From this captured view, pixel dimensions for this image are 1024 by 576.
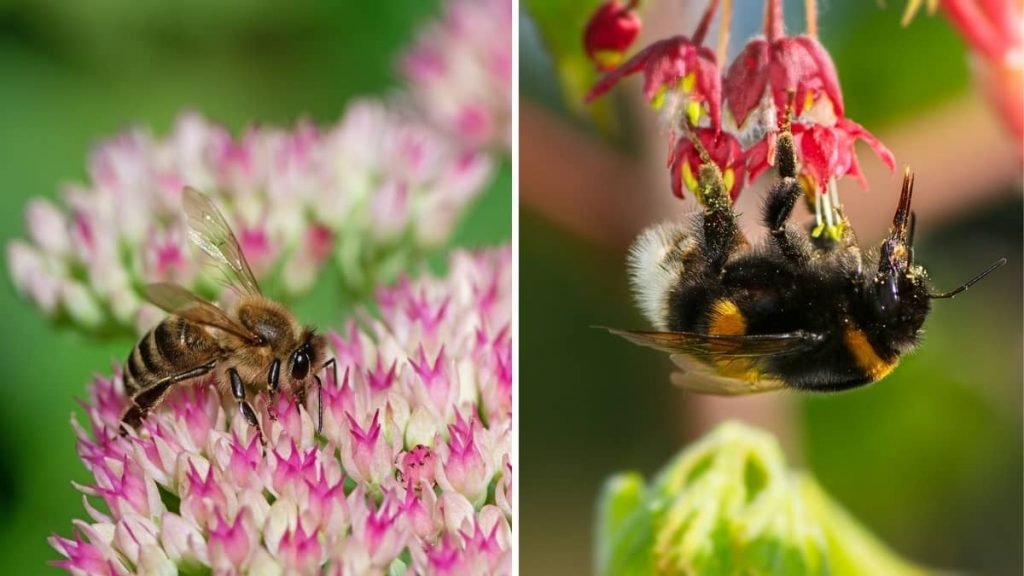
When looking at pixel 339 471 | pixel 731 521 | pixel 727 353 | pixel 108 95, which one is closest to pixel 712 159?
pixel 727 353

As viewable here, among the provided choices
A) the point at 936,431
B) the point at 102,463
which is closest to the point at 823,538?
the point at 936,431

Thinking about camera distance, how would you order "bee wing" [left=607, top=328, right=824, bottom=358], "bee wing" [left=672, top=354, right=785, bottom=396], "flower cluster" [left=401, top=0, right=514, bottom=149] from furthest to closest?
"flower cluster" [left=401, top=0, right=514, bottom=149] → "bee wing" [left=672, top=354, right=785, bottom=396] → "bee wing" [left=607, top=328, right=824, bottom=358]

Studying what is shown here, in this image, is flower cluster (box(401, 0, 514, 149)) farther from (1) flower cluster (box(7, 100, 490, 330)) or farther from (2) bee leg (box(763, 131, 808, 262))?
(2) bee leg (box(763, 131, 808, 262))

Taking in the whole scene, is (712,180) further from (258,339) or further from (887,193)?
(258,339)

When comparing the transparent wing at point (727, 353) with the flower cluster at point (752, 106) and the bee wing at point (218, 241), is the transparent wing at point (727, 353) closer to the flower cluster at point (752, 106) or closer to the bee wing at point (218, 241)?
the flower cluster at point (752, 106)

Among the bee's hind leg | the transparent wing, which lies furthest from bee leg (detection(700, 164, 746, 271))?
the transparent wing

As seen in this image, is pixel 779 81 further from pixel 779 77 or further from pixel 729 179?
pixel 729 179
